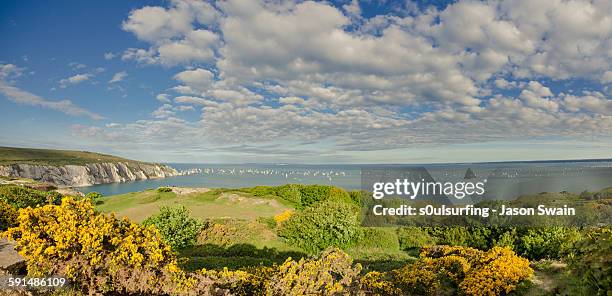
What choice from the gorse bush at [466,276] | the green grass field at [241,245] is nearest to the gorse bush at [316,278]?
the gorse bush at [466,276]

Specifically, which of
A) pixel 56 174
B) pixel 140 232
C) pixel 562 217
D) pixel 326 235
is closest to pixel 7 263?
pixel 140 232

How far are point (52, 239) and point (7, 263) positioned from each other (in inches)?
211

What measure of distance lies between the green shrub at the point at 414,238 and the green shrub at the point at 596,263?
1532 centimetres

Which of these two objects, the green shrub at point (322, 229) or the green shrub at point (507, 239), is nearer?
the green shrub at point (507, 239)

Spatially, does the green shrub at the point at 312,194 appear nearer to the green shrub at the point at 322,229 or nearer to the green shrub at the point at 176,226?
the green shrub at the point at 322,229

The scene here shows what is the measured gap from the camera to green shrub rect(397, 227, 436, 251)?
18.6 metres

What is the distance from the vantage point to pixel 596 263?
11.3 ft

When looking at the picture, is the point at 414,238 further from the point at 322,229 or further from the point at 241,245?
the point at 241,245

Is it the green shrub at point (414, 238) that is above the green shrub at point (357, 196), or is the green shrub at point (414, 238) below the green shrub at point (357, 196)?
below

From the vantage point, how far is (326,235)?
55.8ft

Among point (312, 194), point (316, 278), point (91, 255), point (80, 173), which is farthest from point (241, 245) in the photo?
point (80, 173)

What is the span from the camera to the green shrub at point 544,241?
13036 mm

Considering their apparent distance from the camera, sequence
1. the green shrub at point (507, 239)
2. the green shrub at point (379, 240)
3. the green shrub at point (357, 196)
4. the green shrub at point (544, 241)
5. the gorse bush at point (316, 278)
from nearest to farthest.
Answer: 1. the gorse bush at point (316, 278)
2. the green shrub at point (544, 241)
3. the green shrub at point (507, 239)
4. the green shrub at point (379, 240)
5. the green shrub at point (357, 196)

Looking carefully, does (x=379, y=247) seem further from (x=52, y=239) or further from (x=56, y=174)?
(x=56, y=174)
